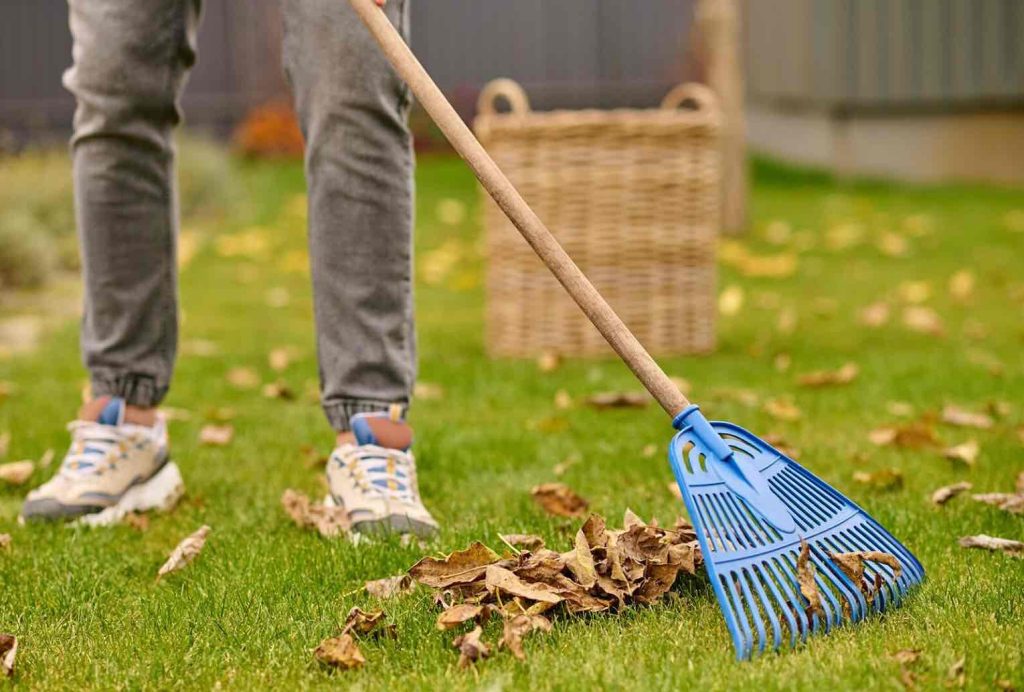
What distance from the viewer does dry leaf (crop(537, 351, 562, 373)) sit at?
3627 millimetres

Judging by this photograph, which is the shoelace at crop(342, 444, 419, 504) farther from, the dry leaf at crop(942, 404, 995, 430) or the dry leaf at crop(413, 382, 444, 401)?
the dry leaf at crop(942, 404, 995, 430)

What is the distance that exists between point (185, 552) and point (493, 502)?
524 millimetres

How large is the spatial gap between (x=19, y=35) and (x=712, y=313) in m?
8.78

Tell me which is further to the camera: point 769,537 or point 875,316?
point 875,316

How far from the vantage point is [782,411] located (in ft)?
9.89

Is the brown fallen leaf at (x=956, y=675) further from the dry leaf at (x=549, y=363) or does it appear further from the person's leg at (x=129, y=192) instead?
the dry leaf at (x=549, y=363)

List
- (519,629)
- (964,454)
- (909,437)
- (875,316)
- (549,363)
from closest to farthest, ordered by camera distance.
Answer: (519,629) < (964,454) < (909,437) < (549,363) < (875,316)

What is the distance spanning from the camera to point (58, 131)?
11.1 meters

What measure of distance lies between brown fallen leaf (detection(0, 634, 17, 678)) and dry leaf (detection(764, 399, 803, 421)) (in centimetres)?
176

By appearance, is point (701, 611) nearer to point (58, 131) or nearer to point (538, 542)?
point (538, 542)

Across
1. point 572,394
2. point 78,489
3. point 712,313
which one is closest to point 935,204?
point 712,313

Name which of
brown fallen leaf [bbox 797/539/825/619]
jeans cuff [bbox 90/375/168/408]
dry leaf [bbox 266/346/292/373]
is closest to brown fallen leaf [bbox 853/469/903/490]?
brown fallen leaf [bbox 797/539/825/619]

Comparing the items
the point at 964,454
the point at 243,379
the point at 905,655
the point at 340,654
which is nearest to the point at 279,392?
the point at 243,379

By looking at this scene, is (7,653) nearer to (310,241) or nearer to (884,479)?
(310,241)
